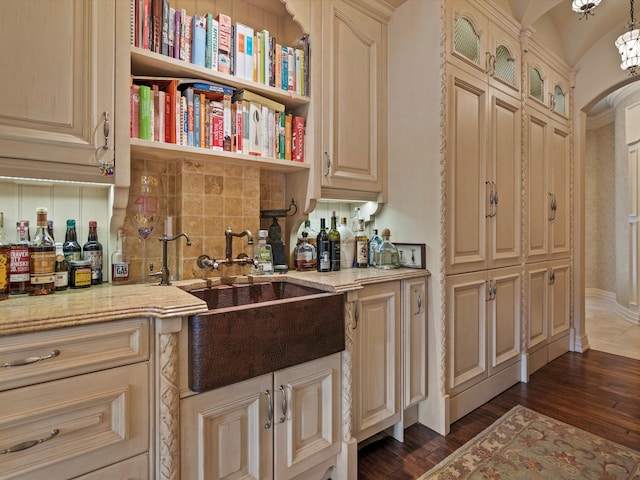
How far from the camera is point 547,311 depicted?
297 cm

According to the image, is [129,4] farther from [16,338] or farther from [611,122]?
[611,122]

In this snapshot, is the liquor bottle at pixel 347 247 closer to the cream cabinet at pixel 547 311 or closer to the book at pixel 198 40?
Answer: the book at pixel 198 40

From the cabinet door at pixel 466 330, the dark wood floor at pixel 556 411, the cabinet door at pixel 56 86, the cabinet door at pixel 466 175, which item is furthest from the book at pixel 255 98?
the dark wood floor at pixel 556 411

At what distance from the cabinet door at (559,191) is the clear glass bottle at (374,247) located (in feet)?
5.91

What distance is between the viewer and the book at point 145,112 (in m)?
1.44

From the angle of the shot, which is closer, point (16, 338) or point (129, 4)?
point (16, 338)

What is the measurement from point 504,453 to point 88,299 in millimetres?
2065

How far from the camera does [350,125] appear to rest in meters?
2.03

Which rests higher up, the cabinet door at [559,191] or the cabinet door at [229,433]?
the cabinet door at [559,191]

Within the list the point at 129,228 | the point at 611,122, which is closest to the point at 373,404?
the point at 129,228

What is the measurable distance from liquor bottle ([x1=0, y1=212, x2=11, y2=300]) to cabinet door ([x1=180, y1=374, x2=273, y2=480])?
2.41 ft

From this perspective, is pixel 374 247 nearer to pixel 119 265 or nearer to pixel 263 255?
pixel 263 255

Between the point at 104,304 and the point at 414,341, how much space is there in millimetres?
1535

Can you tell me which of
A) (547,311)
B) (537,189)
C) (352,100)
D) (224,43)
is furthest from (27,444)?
(547,311)
